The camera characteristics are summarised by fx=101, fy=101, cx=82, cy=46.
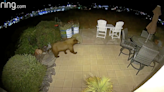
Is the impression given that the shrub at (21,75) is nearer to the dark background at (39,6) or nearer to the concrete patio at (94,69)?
the concrete patio at (94,69)

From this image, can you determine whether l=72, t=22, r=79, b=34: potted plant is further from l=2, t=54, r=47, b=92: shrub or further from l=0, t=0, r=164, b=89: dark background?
l=2, t=54, r=47, b=92: shrub

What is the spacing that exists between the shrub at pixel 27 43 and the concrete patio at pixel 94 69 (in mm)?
1372

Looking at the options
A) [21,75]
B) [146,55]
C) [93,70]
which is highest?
[146,55]

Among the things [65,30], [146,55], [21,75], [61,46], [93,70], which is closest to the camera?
[21,75]

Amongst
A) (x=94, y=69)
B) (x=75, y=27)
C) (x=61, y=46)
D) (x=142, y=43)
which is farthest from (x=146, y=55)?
(x=75, y=27)

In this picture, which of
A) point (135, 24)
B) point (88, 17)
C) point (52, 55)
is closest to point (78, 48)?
point (52, 55)

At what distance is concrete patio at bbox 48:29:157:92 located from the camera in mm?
3830

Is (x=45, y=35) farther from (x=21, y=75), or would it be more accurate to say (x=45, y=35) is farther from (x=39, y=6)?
(x=39, y=6)

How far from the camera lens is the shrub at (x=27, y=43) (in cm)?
453

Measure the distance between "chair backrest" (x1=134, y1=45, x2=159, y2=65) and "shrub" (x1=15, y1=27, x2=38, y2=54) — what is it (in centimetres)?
474

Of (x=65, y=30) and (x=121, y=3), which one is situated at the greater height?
(x=121, y=3)

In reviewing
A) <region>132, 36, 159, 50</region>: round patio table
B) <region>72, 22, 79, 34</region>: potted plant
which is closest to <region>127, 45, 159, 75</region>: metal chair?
<region>132, 36, 159, 50</region>: round patio table

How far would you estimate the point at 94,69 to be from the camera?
441cm

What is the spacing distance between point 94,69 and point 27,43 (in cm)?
333
